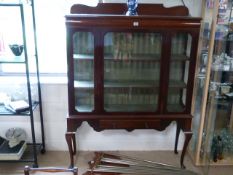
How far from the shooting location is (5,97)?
2.34 meters

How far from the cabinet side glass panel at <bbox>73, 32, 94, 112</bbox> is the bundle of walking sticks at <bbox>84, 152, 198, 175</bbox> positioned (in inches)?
21.1

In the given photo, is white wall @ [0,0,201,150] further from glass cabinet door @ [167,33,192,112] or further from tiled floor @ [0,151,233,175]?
glass cabinet door @ [167,33,192,112]

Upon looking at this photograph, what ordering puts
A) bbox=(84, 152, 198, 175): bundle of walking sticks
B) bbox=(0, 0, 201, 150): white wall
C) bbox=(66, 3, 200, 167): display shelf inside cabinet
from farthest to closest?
bbox=(0, 0, 201, 150): white wall → bbox=(84, 152, 198, 175): bundle of walking sticks → bbox=(66, 3, 200, 167): display shelf inside cabinet

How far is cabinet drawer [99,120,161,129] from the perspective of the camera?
2.15m

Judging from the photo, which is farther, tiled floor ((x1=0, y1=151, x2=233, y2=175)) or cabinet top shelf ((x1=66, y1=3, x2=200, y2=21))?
tiled floor ((x1=0, y1=151, x2=233, y2=175))

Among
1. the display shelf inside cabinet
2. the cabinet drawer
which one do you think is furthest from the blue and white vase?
the cabinet drawer

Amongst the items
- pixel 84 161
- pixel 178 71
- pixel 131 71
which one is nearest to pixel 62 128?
pixel 84 161

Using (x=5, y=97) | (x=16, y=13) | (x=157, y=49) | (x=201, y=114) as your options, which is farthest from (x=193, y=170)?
(x=16, y=13)

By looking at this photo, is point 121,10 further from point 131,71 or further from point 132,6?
point 131,71

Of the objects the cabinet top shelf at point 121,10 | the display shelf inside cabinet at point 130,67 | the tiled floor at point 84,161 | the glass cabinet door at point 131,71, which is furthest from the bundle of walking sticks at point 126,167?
the cabinet top shelf at point 121,10

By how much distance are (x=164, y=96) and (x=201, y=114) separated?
0.42 meters

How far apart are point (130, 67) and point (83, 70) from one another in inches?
15.6

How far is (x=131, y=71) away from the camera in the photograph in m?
2.19

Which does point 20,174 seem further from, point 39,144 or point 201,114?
point 201,114
